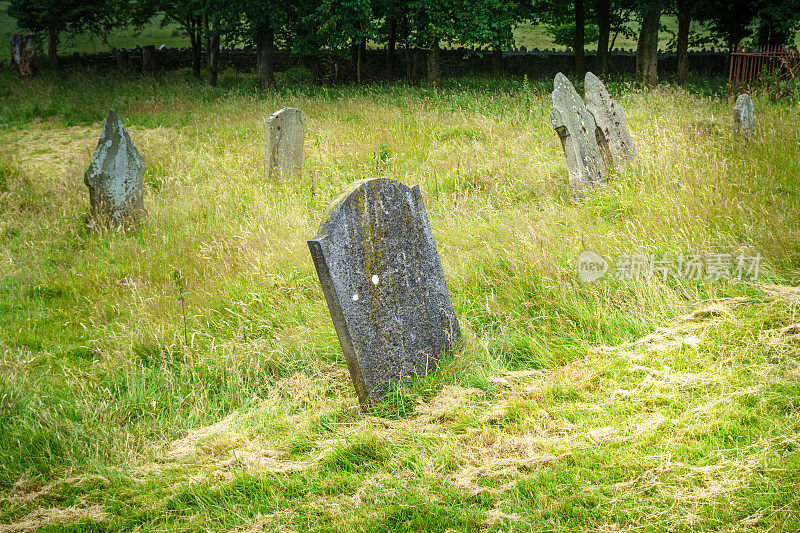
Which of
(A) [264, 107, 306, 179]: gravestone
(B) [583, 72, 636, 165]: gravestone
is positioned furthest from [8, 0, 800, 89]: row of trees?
(B) [583, 72, 636, 165]: gravestone

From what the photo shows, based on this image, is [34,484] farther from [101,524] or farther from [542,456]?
[542,456]

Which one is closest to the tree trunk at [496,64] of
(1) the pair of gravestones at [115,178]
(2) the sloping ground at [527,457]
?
(1) the pair of gravestones at [115,178]

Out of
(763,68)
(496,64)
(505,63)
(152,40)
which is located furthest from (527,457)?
(152,40)

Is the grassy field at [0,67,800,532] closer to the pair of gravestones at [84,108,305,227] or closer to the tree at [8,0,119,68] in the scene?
the pair of gravestones at [84,108,305,227]

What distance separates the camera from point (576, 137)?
7.08 metres

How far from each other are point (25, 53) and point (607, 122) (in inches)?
905

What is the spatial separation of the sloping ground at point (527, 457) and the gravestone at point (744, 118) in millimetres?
4201

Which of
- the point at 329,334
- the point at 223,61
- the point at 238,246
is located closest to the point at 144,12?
the point at 223,61

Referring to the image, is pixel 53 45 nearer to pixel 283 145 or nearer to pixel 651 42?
pixel 283 145

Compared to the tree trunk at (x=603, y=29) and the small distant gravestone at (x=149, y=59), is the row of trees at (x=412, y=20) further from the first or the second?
the small distant gravestone at (x=149, y=59)

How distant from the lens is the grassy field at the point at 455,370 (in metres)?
2.95

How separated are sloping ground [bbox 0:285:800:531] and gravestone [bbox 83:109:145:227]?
533 centimetres

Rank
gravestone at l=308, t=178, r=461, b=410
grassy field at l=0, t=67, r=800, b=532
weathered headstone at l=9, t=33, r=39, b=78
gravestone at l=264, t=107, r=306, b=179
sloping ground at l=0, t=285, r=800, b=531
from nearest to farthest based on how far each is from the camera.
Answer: sloping ground at l=0, t=285, r=800, b=531 → grassy field at l=0, t=67, r=800, b=532 → gravestone at l=308, t=178, r=461, b=410 → gravestone at l=264, t=107, r=306, b=179 → weathered headstone at l=9, t=33, r=39, b=78

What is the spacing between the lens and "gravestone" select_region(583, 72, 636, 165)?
7.34 meters
